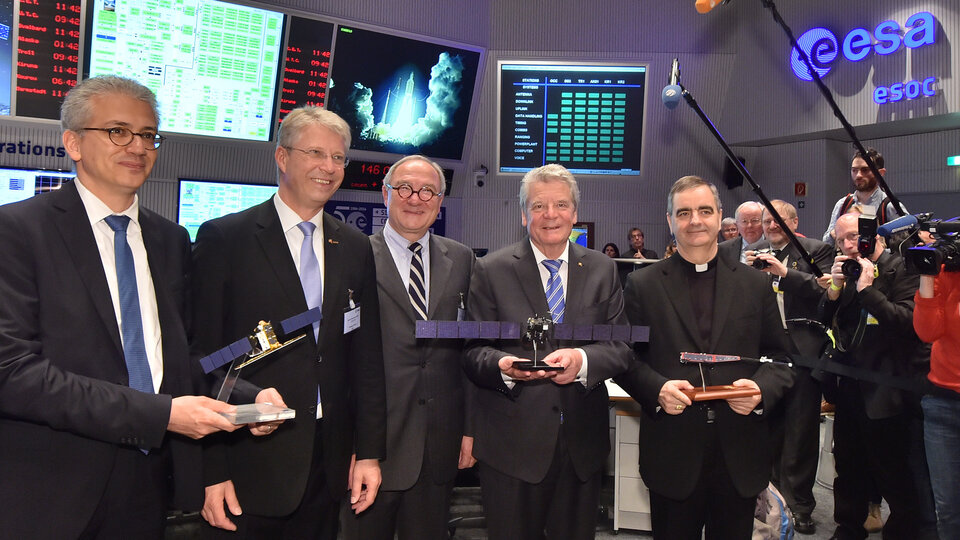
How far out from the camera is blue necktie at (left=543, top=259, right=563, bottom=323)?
219 cm

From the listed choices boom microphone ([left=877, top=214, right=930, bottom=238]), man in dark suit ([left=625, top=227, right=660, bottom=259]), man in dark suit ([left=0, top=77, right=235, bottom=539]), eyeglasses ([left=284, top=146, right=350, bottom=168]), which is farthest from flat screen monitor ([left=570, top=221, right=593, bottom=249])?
man in dark suit ([left=0, top=77, right=235, bottom=539])

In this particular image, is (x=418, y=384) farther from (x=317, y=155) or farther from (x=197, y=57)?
(x=197, y=57)

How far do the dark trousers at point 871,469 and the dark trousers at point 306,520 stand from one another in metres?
2.66

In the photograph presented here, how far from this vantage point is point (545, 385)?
2.13 m

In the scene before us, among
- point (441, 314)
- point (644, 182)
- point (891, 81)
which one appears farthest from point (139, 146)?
point (891, 81)

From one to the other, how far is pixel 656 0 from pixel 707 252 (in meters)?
5.56

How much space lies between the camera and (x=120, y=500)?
5.11ft

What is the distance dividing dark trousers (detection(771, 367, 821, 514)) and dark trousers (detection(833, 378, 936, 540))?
39 centimetres

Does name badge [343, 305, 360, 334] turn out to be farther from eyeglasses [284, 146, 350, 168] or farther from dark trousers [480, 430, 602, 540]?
dark trousers [480, 430, 602, 540]

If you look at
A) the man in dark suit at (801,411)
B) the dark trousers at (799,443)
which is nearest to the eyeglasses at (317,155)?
the man in dark suit at (801,411)

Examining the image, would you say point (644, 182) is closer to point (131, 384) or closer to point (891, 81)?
point (891, 81)

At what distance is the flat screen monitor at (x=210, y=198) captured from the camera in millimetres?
5230

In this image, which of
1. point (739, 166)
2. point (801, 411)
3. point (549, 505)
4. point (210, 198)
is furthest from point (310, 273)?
point (210, 198)

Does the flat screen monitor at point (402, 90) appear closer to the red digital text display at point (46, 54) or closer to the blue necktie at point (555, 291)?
the red digital text display at point (46, 54)
